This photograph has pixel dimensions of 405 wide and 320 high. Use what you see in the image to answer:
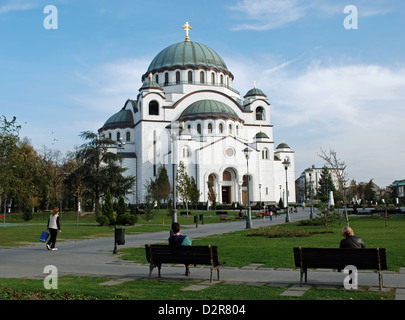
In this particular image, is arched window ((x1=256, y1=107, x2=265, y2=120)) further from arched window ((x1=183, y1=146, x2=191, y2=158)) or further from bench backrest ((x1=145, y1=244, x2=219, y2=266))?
bench backrest ((x1=145, y1=244, x2=219, y2=266))

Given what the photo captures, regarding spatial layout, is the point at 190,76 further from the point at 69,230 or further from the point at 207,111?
the point at 69,230

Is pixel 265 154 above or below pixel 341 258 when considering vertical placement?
above

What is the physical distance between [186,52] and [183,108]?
9.21m

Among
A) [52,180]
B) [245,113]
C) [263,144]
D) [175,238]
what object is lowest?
[175,238]

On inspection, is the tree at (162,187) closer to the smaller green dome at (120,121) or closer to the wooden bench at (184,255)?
the smaller green dome at (120,121)

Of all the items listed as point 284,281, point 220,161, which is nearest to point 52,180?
point 220,161

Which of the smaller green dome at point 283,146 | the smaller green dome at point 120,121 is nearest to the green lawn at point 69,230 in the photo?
the smaller green dome at point 120,121

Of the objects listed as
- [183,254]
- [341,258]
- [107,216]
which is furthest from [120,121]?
[341,258]

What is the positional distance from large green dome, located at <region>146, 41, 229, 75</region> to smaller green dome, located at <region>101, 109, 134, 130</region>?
298 inches

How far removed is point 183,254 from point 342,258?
3.20 metres

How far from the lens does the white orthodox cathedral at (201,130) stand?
6034cm

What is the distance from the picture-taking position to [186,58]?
6681cm
